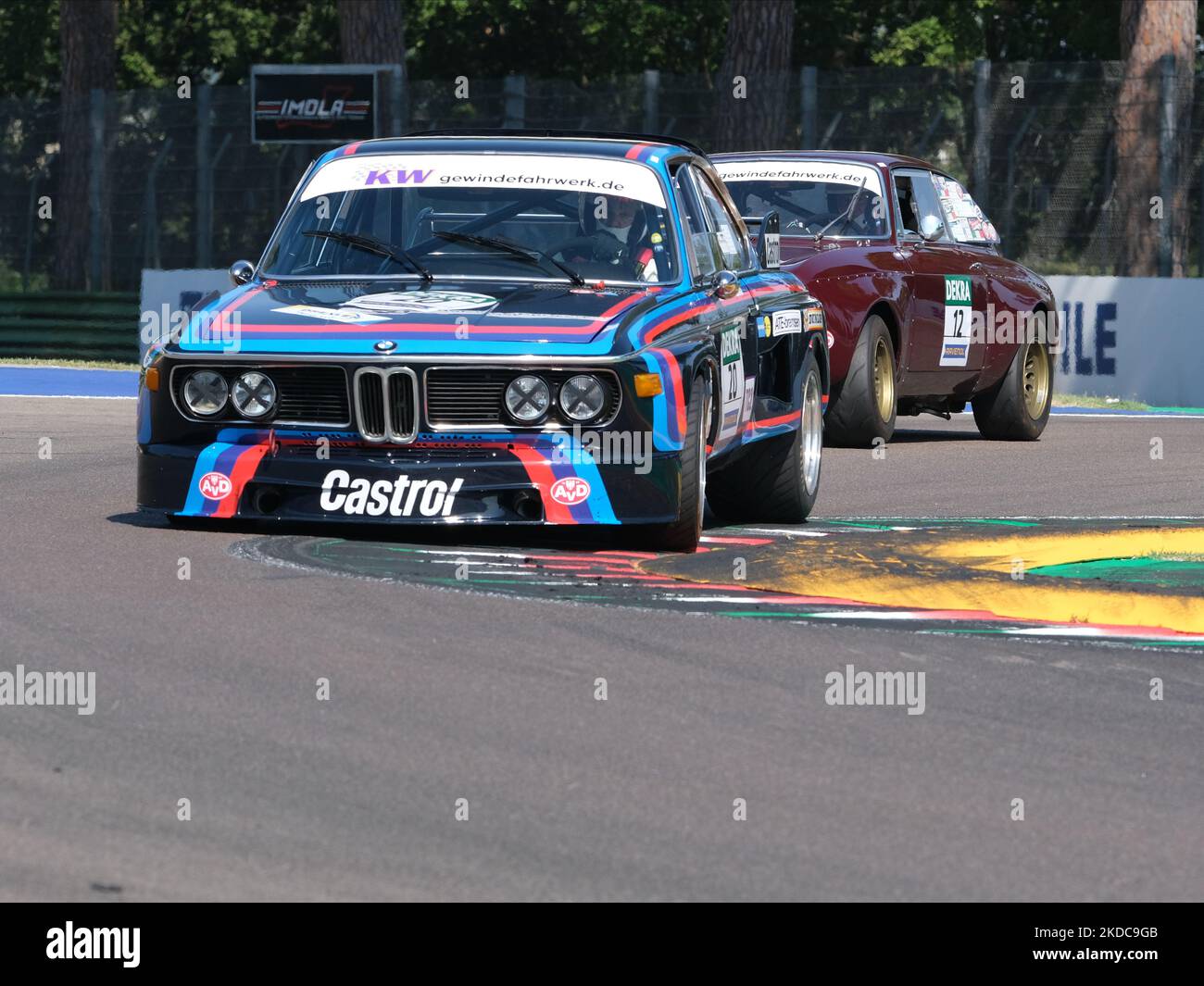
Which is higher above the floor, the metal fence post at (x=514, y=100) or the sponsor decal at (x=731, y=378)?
the metal fence post at (x=514, y=100)

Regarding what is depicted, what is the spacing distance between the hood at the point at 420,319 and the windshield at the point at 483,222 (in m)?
0.20

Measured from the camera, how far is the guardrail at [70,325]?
27.5 metres

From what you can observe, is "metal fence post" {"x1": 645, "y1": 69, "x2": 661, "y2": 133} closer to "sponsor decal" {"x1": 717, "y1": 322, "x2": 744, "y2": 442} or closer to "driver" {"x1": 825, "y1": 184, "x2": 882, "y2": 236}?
"driver" {"x1": 825, "y1": 184, "x2": 882, "y2": 236}

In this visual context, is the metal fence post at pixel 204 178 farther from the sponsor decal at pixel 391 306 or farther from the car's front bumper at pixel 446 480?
the car's front bumper at pixel 446 480

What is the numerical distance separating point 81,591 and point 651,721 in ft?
8.61

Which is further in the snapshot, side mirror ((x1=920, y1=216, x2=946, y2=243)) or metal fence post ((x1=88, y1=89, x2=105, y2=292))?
metal fence post ((x1=88, y1=89, x2=105, y2=292))

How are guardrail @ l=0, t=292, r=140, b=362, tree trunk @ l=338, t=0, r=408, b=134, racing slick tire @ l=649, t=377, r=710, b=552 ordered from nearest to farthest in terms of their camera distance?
racing slick tire @ l=649, t=377, r=710, b=552 → guardrail @ l=0, t=292, r=140, b=362 → tree trunk @ l=338, t=0, r=408, b=134

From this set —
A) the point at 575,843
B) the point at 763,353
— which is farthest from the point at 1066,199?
the point at 575,843

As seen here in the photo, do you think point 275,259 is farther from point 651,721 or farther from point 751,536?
point 651,721

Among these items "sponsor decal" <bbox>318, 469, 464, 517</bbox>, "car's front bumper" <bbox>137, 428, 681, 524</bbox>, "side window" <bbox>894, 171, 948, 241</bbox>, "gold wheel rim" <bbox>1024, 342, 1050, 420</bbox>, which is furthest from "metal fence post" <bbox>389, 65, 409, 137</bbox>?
"sponsor decal" <bbox>318, 469, 464, 517</bbox>

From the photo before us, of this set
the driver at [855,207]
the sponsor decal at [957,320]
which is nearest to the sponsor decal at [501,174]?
the driver at [855,207]

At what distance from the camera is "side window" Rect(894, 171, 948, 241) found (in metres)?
15.3

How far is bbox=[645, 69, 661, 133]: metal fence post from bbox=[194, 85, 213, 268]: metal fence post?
5.41m
